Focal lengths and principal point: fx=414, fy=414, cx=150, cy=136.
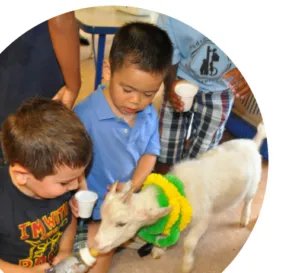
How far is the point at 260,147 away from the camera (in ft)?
2.87

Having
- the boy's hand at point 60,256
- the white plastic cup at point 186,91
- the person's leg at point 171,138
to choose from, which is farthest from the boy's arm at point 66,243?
the white plastic cup at point 186,91

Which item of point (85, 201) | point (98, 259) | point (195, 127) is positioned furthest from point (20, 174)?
point (195, 127)

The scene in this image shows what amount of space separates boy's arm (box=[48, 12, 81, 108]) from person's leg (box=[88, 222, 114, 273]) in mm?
249

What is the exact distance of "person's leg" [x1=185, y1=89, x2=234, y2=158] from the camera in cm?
86

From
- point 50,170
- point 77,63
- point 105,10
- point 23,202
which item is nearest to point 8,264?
point 23,202

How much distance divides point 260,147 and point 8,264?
55 centimetres

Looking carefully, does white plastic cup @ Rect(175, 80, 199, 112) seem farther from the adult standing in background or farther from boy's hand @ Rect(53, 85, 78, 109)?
boy's hand @ Rect(53, 85, 78, 109)

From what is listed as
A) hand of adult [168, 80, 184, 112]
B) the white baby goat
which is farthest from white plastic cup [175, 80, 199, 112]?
the white baby goat

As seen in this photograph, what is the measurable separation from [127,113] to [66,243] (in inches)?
11.4

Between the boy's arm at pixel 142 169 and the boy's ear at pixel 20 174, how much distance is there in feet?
0.74

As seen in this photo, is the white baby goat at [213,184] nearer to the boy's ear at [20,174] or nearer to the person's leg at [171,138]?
the person's leg at [171,138]

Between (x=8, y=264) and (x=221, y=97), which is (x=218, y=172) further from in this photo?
(x=8, y=264)

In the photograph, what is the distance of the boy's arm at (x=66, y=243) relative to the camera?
83 centimetres

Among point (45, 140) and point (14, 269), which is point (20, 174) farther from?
point (14, 269)
